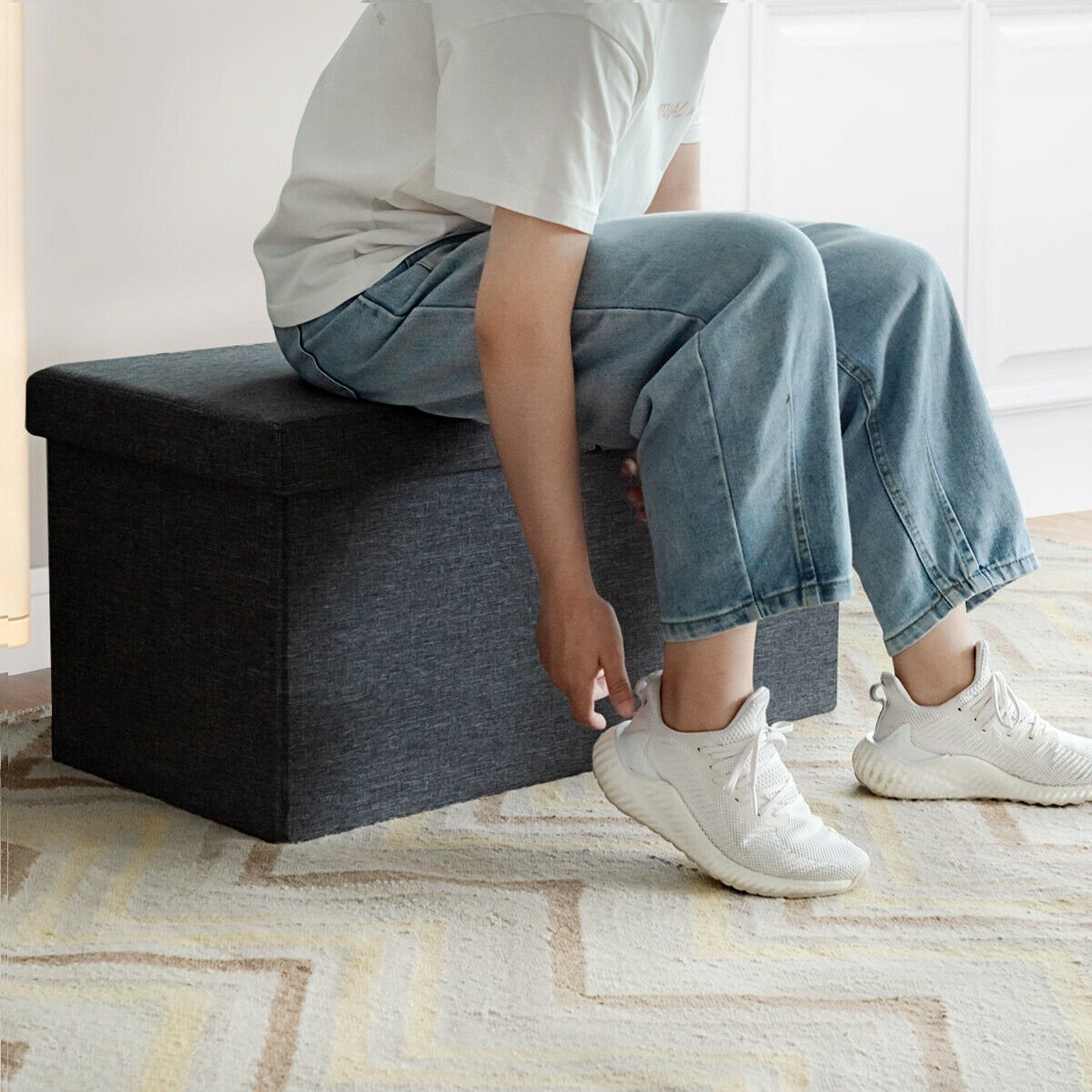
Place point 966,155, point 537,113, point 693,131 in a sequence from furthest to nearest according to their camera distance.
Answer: point 966,155 → point 693,131 → point 537,113

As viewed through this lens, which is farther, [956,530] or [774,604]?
[956,530]

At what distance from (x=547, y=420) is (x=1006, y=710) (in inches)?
19.3

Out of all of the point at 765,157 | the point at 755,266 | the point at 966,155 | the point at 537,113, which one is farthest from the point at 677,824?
the point at 966,155

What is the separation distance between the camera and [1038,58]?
2.44 metres

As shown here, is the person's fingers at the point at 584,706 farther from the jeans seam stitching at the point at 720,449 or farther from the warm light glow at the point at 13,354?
the warm light glow at the point at 13,354

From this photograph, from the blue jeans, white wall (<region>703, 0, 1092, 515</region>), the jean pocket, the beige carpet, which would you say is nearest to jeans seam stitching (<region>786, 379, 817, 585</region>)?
the blue jeans

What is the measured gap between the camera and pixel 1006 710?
1.35 m

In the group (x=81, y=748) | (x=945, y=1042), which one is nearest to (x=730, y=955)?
(x=945, y=1042)

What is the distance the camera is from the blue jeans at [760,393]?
3.67 feet

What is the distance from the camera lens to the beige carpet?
37.0 inches

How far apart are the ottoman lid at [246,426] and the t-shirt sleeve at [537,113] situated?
8.8 inches

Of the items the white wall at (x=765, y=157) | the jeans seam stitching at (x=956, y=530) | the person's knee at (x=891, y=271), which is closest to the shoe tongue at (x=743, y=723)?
the jeans seam stitching at (x=956, y=530)

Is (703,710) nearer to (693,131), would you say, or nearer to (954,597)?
(954,597)

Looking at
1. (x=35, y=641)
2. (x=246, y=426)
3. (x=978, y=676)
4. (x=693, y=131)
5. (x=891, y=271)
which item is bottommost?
(x=35, y=641)
